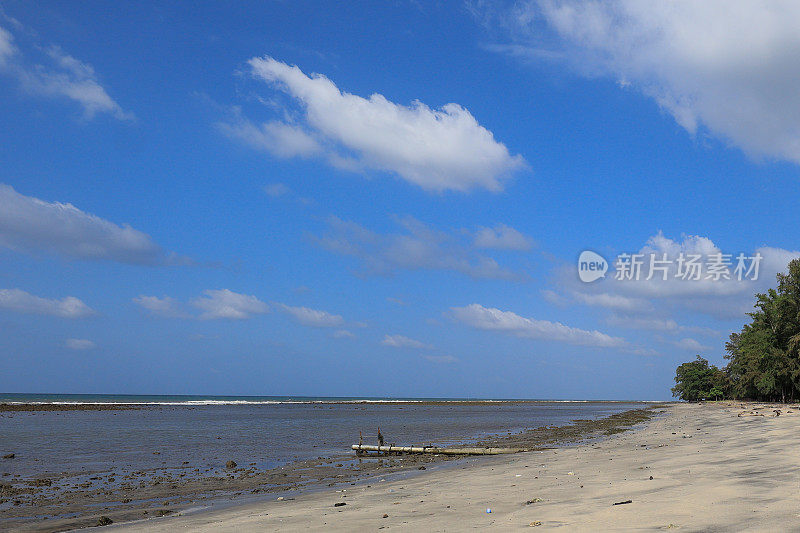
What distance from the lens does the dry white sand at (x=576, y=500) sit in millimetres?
9297

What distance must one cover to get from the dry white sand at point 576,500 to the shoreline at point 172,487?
7.43ft

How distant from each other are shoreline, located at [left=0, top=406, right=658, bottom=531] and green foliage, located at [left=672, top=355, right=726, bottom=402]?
129 meters

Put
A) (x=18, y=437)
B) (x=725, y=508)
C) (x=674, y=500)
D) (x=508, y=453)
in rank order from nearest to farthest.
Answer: (x=725, y=508) < (x=674, y=500) < (x=508, y=453) < (x=18, y=437)

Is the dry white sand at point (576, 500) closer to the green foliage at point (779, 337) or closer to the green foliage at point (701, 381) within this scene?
the green foliage at point (779, 337)

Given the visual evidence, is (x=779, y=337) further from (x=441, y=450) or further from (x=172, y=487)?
(x=172, y=487)

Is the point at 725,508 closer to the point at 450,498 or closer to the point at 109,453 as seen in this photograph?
the point at 450,498

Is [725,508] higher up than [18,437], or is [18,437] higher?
[725,508]

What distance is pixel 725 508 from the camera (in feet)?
31.1

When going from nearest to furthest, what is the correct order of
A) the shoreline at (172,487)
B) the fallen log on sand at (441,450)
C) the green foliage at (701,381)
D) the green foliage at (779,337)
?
the shoreline at (172,487) → the fallen log on sand at (441,450) → the green foliage at (779,337) → the green foliage at (701,381)

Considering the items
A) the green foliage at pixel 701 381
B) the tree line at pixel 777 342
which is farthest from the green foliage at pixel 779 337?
the green foliage at pixel 701 381

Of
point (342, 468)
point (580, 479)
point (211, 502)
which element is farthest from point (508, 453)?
point (211, 502)

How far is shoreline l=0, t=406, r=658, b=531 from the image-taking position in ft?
57.7

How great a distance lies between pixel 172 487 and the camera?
73.8 feet

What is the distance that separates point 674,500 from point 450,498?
6.15m
